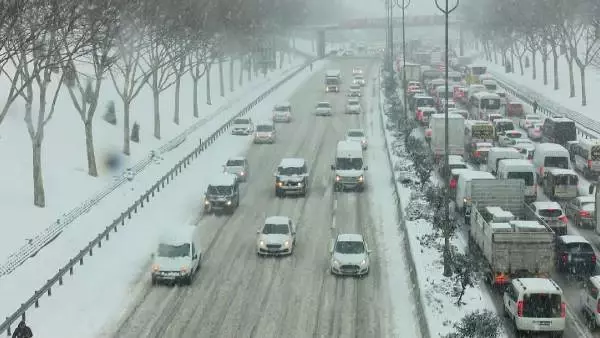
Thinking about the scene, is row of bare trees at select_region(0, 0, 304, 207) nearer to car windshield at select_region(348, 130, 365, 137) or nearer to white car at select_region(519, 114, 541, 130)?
car windshield at select_region(348, 130, 365, 137)

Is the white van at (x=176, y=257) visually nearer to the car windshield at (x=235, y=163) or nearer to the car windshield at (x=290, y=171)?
the car windshield at (x=290, y=171)

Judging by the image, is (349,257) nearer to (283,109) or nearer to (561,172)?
(561,172)

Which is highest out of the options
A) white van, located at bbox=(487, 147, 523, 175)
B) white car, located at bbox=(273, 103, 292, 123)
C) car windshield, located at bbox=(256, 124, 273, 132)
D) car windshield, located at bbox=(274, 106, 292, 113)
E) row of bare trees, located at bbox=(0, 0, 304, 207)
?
row of bare trees, located at bbox=(0, 0, 304, 207)

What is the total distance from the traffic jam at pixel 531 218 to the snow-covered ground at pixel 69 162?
17.8 metres

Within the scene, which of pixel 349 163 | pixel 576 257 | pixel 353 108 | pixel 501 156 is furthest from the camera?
pixel 353 108

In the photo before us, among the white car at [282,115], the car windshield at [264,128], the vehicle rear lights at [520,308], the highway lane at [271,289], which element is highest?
the white car at [282,115]

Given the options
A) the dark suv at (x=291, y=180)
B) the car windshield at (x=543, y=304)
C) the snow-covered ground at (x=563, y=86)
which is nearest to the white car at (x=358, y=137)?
the dark suv at (x=291, y=180)

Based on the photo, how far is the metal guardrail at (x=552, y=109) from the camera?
67562 millimetres

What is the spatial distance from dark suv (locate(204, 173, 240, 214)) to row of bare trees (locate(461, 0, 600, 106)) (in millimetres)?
47569

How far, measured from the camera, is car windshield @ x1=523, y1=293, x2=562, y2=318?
25250 millimetres

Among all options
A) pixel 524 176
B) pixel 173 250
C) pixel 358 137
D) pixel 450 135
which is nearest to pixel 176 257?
pixel 173 250

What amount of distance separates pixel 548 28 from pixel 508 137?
37564 mm

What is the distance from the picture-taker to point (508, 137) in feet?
199

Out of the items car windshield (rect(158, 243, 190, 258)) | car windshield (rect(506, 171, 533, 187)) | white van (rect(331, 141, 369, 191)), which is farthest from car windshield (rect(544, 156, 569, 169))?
car windshield (rect(158, 243, 190, 258))
